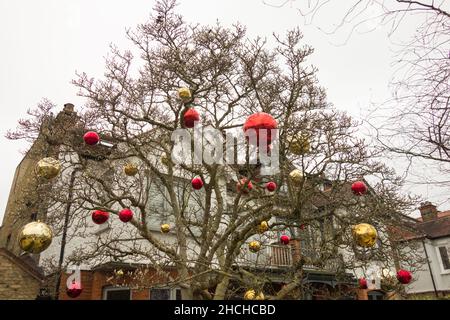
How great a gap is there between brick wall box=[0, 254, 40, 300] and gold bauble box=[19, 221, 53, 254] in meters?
8.71

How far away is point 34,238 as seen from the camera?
366 centimetres

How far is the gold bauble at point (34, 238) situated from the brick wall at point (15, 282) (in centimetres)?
871

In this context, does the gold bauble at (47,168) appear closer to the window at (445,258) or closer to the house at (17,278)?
the house at (17,278)

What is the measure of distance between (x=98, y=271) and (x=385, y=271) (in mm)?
8585

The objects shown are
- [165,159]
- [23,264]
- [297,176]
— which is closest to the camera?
[297,176]

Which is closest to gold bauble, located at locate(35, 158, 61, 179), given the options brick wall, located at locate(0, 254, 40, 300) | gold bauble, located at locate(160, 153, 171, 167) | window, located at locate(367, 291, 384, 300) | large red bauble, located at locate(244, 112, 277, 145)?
large red bauble, located at locate(244, 112, 277, 145)

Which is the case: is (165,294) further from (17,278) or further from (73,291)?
(73,291)

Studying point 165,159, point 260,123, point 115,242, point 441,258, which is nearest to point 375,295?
point 441,258

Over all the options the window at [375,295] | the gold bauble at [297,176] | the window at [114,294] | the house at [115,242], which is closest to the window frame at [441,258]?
the window at [375,295]

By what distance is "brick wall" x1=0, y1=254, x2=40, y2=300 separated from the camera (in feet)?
34.8

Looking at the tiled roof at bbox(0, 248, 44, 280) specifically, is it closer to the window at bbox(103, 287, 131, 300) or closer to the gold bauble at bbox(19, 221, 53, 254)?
the window at bbox(103, 287, 131, 300)

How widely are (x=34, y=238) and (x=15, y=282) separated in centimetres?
887

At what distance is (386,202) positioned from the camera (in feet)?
23.6
